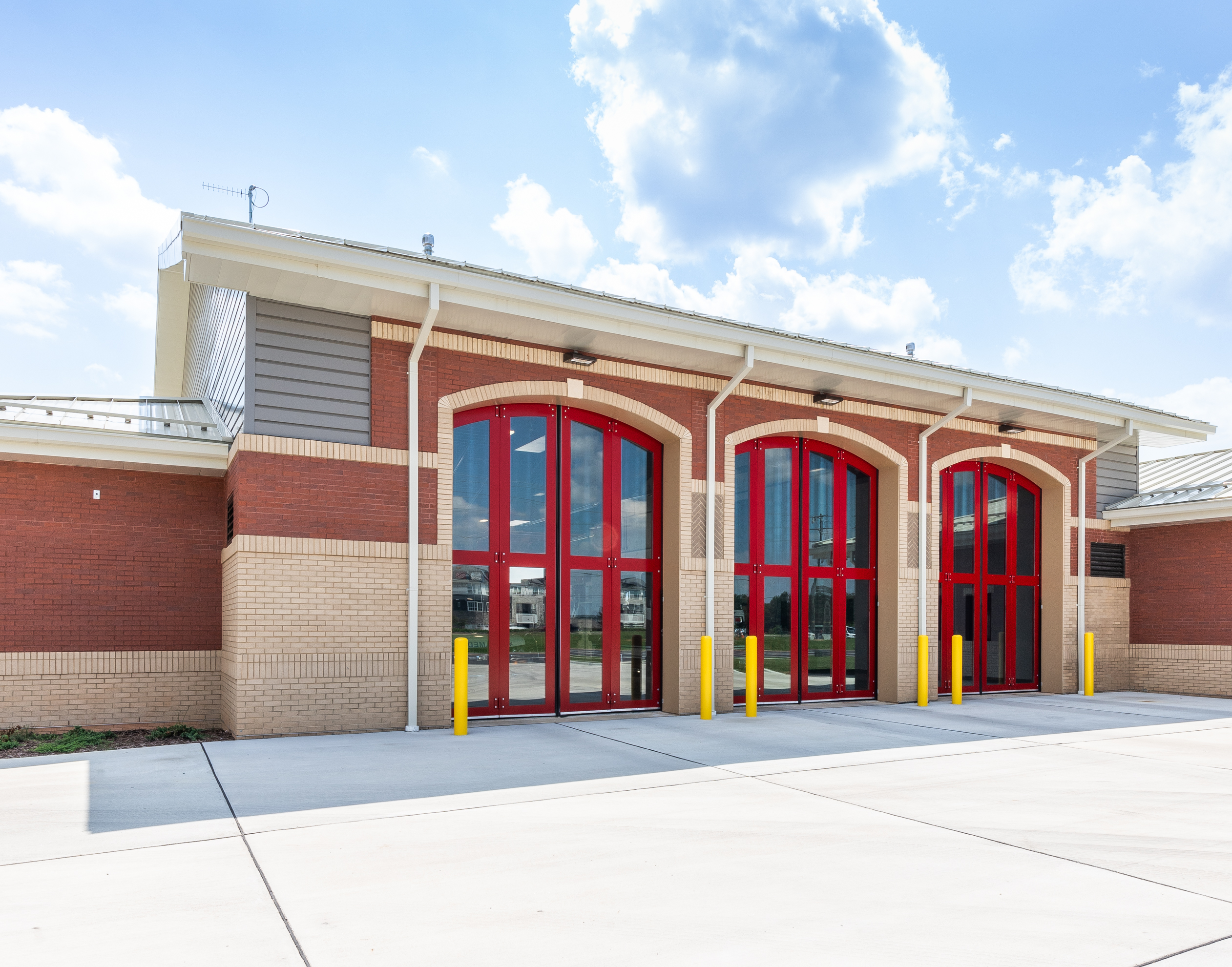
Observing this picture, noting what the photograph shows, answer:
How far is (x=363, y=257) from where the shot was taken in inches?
396

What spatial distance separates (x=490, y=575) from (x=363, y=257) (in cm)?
440

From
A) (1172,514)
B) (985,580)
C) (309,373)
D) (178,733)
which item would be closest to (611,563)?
(309,373)

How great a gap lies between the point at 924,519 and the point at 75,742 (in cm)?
1256

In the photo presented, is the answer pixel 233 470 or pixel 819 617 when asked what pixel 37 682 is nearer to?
pixel 233 470

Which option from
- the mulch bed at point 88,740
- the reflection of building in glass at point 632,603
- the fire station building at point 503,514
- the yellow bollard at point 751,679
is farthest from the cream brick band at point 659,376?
the mulch bed at point 88,740

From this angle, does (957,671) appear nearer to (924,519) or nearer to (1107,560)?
(924,519)

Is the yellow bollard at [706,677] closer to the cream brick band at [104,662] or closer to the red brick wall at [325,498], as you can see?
the red brick wall at [325,498]

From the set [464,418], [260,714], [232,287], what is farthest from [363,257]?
[260,714]

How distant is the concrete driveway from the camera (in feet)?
13.9

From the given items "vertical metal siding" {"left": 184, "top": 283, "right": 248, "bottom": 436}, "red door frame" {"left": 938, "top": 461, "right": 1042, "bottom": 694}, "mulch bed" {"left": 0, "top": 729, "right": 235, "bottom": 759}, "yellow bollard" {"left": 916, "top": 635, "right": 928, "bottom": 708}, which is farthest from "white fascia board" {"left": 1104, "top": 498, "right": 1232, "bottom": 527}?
"mulch bed" {"left": 0, "top": 729, "right": 235, "bottom": 759}

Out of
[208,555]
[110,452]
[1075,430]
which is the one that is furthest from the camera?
[1075,430]

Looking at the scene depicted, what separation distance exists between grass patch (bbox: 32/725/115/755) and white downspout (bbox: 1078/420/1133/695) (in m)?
16.0

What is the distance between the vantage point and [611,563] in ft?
42.9

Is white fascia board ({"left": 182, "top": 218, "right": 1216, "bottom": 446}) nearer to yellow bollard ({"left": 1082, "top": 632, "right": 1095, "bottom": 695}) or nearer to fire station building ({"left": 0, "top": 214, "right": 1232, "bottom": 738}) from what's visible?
fire station building ({"left": 0, "top": 214, "right": 1232, "bottom": 738})
